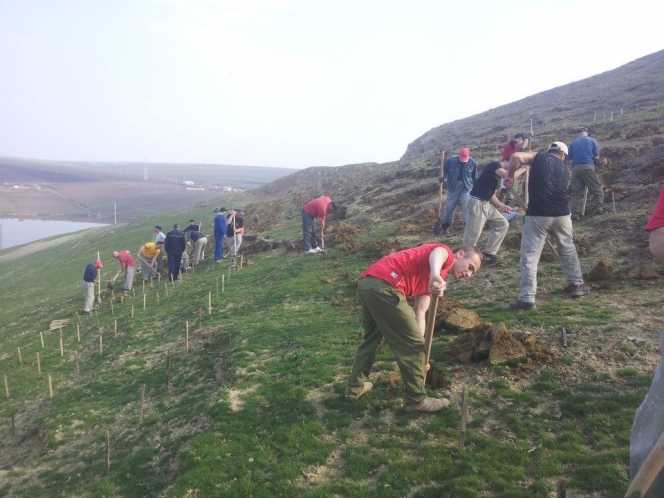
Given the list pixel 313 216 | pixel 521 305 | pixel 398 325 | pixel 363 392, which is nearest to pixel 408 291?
pixel 398 325

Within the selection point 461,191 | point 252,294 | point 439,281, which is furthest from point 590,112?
point 439,281

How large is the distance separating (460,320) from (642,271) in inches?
201

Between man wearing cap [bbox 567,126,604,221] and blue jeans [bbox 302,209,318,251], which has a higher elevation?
man wearing cap [bbox 567,126,604,221]

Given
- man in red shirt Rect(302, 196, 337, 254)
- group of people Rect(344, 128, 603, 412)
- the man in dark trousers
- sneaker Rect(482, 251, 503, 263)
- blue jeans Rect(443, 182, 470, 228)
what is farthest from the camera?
the man in dark trousers

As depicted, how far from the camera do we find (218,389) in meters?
10.8

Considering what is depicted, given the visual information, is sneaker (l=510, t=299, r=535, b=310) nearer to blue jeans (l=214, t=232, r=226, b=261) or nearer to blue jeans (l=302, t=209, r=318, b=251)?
blue jeans (l=302, t=209, r=318, b=251)

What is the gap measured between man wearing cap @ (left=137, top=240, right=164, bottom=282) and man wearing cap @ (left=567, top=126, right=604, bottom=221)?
2310 centimetres

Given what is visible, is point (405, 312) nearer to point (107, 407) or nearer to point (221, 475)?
point (221, 475)

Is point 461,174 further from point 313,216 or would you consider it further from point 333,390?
point 333,390

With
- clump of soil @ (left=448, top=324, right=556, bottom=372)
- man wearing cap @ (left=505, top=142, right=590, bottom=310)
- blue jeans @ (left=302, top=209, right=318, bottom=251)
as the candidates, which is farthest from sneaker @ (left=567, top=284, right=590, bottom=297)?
blue jeans @ (left=302, top=209, right=318, bottom=251)

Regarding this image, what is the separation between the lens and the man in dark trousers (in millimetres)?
24422

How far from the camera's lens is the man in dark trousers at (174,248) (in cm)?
2442

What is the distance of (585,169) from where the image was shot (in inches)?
640

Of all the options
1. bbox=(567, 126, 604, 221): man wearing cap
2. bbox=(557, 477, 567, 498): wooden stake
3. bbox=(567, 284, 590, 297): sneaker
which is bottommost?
bbox=(557, 477, 567, 498): wooden stake
